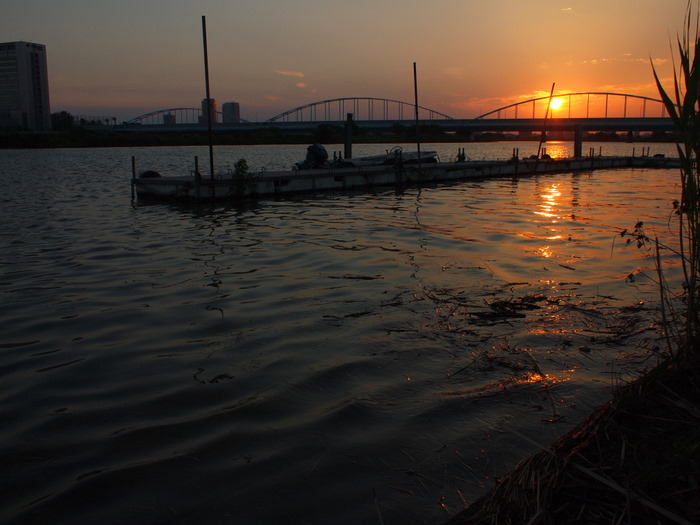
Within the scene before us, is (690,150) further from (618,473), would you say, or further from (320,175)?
(320,175)

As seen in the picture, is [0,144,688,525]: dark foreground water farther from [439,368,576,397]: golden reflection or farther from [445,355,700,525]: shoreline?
[445,355,700,525]: shoreline

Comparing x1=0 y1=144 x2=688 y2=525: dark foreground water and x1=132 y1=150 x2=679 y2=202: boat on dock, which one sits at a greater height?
x1=132 y1=150 x2=679 y2=202: boat on dock

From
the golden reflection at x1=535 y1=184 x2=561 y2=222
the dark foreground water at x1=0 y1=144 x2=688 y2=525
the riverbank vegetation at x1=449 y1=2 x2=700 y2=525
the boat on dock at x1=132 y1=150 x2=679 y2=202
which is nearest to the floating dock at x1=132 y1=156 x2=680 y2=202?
the boat on dock at x1=132 y1=150 x2=679 y2=202

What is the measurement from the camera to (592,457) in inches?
116

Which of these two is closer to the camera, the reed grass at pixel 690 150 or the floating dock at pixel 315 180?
the reed grass at pixel 690 150

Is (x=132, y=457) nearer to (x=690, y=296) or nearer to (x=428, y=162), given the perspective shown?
(x=690, y=296)

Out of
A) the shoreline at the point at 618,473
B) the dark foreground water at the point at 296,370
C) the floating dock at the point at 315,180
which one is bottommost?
the dark foreground water at the point at 296,370

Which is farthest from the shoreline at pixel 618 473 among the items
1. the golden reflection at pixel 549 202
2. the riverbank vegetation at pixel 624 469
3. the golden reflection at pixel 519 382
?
the golden reflection at pixel 549 202

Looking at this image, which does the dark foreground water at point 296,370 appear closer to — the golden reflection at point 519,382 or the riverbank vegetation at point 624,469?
the golden reflection at point 519,382

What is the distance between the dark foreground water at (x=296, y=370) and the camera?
4.15m

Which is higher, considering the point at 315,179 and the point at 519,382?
the point at 315,179

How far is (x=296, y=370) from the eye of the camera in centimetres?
638

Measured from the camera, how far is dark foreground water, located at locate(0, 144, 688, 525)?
415 cm

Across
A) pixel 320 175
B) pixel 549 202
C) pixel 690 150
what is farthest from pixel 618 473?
pixel 320 175
